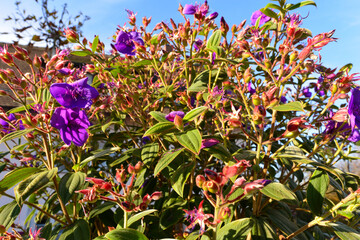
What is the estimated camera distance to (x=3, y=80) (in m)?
1.12

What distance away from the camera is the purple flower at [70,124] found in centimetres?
103

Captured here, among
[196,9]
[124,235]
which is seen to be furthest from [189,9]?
[124,235]

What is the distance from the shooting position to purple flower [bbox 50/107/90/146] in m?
1.03

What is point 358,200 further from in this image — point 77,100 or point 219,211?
point 77,100

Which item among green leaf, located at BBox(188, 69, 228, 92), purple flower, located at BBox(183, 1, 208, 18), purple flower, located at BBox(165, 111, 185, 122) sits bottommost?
purple flower, located at BBox(165, 111, 185, 122)

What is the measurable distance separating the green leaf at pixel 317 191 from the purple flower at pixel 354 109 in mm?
Result: 207

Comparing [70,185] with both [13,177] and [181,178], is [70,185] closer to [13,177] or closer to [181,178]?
[13,177]

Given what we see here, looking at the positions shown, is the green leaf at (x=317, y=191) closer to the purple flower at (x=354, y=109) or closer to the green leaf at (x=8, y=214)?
the purple flower at (x=354, y=109)

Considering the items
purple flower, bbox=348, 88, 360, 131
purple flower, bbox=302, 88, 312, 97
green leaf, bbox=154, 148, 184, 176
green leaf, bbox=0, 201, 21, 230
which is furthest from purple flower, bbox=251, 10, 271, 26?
green leaf, bbox=0, 201, 21, 230

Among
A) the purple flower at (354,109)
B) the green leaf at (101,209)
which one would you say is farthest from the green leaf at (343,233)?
the green leaf at (101,209)

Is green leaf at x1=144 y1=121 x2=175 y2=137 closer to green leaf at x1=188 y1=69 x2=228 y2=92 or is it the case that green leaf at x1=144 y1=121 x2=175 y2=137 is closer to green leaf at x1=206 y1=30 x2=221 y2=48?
green leaf at x1=188 y1=69 x2=228 y2=92

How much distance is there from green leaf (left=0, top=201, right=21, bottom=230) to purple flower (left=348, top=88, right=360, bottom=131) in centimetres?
121

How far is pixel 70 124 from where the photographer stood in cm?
106

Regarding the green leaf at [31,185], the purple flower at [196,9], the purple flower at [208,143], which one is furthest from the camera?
the purple flower at [196,9]
